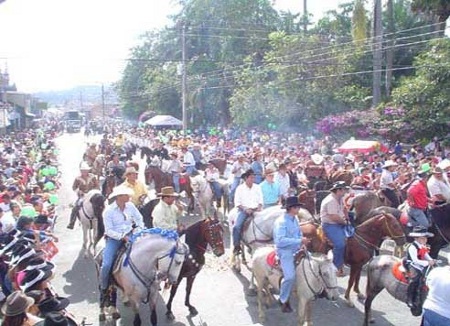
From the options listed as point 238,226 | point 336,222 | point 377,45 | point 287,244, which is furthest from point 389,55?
point 287,244

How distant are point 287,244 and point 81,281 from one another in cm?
509

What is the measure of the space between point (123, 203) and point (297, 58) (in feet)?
84.1

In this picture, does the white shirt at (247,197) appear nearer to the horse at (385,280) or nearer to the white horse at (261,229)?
the white horse at (261,229)

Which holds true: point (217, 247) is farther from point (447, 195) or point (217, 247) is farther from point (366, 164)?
point (366, 164)

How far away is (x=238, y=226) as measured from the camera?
11.3m

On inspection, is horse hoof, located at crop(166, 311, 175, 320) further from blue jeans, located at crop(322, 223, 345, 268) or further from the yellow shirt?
the yellow shirt

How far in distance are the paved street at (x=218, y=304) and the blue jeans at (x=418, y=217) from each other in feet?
5.71

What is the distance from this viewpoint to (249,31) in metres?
44.4

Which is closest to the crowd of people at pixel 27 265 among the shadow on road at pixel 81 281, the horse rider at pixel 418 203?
the shadow on road at pixel 81 281

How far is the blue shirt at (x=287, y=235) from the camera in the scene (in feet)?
27.6

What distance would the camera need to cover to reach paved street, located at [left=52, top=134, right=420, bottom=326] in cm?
911

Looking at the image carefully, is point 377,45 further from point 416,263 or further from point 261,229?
point 416,263

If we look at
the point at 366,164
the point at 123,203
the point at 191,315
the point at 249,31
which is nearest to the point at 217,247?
the point at 191,315

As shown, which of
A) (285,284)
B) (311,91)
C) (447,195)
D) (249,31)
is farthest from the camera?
(249,31)
